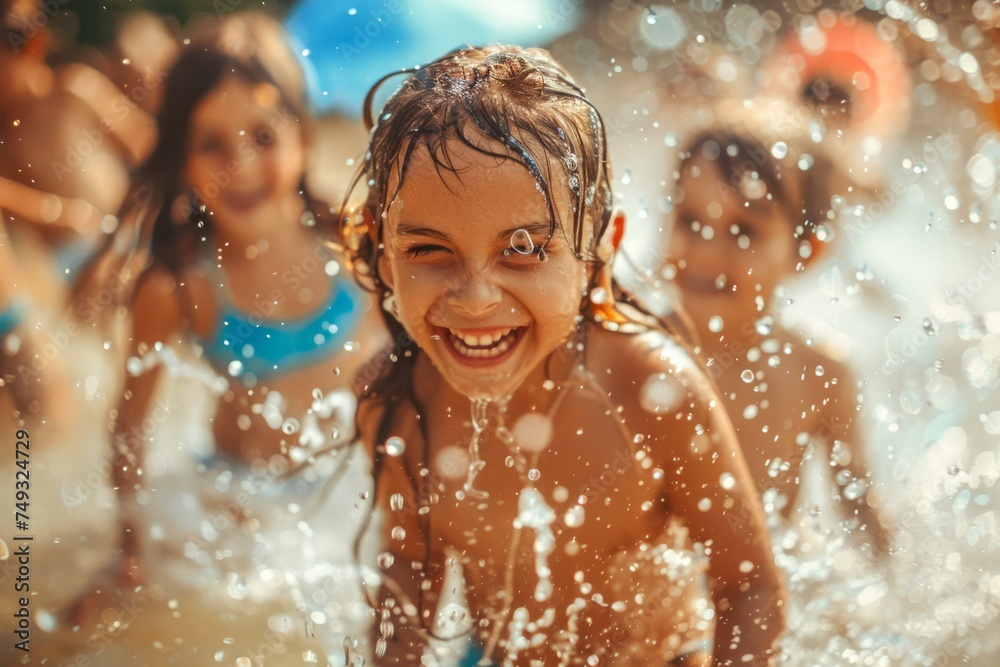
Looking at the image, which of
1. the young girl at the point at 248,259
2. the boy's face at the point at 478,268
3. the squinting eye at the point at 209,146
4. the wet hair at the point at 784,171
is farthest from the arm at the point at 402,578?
the wet hair at the point at 784,171

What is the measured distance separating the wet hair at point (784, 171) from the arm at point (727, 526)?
0.89 feet

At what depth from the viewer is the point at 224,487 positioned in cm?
118

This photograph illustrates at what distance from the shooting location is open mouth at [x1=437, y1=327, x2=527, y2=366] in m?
0.89

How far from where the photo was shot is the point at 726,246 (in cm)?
110

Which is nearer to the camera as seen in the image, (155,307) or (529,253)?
(529,253)

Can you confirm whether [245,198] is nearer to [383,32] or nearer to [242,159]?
[242,159]

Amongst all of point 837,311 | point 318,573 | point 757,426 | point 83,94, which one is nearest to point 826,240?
point 837,311

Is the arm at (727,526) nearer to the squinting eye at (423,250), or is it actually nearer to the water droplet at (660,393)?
the water droplet at (660,393)

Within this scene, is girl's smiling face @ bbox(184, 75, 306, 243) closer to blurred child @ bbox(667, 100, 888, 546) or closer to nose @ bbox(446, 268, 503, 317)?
nose @ bbox(446, 268, 503, 317)

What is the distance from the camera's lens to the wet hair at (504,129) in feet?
2.66

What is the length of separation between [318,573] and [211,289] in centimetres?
39

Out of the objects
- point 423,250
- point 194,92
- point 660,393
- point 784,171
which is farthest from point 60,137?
point 784,171

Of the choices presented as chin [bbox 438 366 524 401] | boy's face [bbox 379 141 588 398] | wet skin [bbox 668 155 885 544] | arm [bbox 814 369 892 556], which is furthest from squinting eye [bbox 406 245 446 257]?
arm [bbox 814 369 892 556]

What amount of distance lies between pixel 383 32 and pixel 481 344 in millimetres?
387
